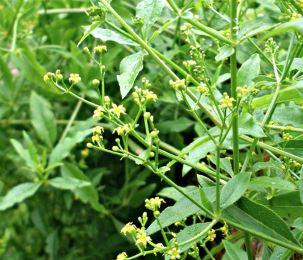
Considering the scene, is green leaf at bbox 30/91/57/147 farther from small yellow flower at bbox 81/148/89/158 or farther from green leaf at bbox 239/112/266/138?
green leaf at bbox 239/112/266/138

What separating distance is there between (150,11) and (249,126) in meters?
0.20

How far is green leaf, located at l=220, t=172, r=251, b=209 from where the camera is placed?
698 mm

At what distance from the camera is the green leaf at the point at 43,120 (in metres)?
1.44

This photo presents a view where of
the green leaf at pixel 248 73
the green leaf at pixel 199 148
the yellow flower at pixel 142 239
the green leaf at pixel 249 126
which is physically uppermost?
the green leaf at pixel 248 73

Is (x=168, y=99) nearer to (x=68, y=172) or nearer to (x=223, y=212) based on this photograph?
(x=68, y=172)

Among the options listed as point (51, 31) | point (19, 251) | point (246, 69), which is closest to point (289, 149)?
point (246, 69)

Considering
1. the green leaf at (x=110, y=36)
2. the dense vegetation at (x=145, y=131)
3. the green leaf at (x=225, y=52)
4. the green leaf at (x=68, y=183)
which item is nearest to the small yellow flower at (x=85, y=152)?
the dense vegetation at (x=145, y=131)

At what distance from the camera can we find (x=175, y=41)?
4.35ft

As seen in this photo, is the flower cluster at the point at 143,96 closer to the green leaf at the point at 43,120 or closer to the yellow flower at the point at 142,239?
the yellow flower at the point at 142,239

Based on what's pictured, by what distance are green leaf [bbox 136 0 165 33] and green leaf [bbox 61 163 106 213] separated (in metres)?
0.59

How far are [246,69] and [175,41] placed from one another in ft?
1.90

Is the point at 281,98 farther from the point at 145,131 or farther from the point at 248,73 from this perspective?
the point at 145,131

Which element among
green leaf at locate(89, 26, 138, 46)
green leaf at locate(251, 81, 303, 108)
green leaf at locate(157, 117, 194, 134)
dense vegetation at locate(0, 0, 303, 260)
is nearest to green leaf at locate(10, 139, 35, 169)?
dense vegetation at locate(0, 0, 303, 260)

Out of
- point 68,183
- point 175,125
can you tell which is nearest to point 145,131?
point 175,125
